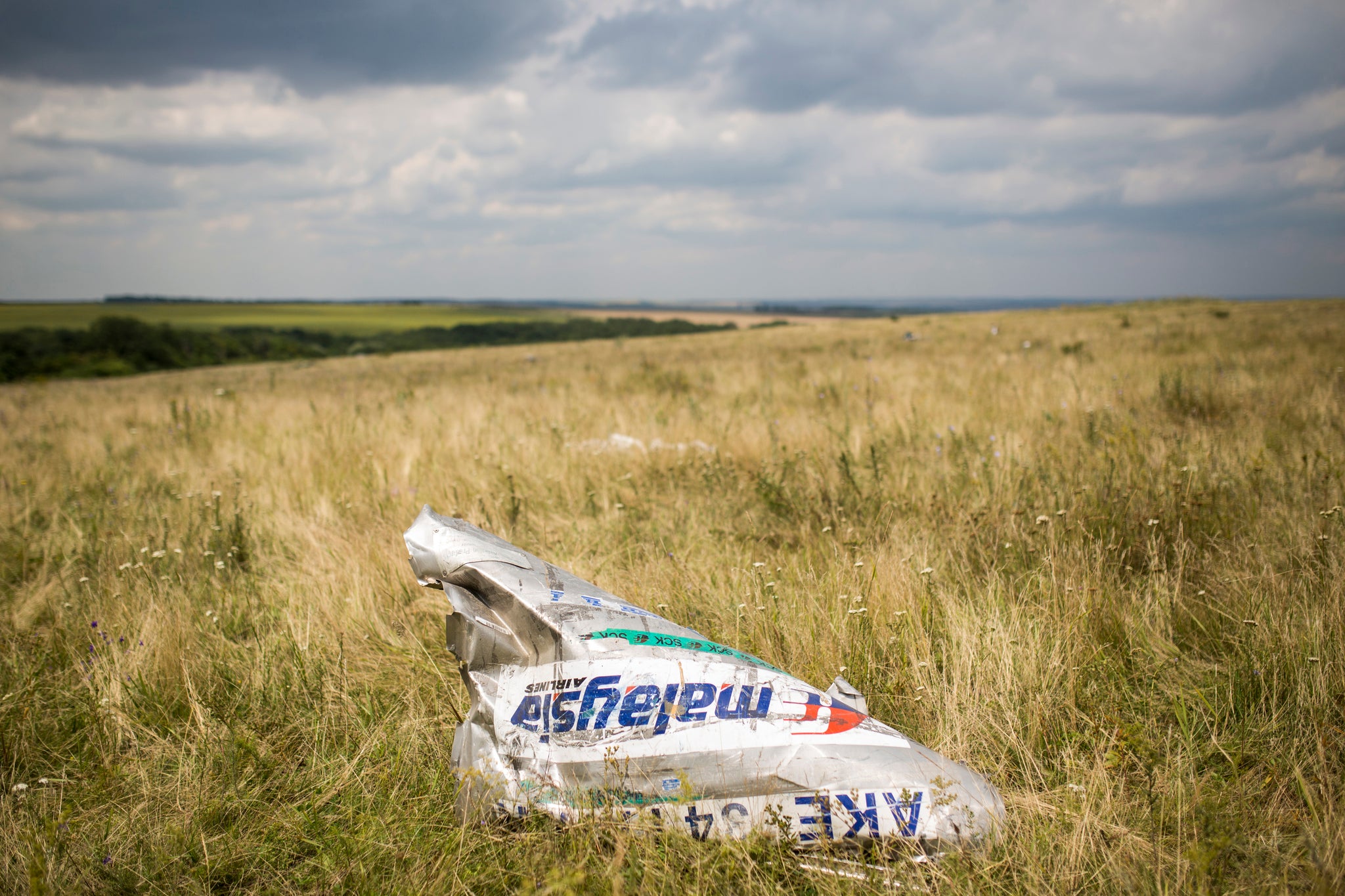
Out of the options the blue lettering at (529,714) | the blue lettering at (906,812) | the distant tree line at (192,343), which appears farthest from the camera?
the distant tree line at (192,343)

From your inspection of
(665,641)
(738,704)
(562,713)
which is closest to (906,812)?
(738,704)

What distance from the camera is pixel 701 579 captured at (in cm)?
264

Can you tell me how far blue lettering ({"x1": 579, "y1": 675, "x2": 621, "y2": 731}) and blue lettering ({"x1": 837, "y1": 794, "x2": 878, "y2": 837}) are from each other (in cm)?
58

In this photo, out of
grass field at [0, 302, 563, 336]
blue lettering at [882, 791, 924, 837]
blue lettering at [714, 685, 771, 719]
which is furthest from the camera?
grass field at [0, 302, 563, 336]

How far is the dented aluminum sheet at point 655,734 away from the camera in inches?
54.7

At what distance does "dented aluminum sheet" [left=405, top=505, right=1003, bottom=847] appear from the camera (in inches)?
54.7

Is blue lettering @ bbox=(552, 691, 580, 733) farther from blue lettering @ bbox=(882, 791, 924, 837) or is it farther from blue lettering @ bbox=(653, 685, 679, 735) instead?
blue lettering @ bbox=(882, 791, 924, 837)

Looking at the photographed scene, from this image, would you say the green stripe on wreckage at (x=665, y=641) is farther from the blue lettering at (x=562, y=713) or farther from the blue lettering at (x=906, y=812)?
the blue lettering at (x=906, y=812)

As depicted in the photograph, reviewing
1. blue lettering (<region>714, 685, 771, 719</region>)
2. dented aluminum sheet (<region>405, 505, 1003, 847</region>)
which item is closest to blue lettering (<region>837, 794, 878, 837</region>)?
dented aluminum sheet (<region>405, 505, 1003, 847</region>)

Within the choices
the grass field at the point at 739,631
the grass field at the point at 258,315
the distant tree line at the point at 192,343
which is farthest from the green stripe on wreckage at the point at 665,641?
the grass field at the point at 258,315

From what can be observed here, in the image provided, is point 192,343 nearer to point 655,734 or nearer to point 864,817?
point 655,734

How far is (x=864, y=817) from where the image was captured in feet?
4.46

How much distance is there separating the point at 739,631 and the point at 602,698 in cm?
82

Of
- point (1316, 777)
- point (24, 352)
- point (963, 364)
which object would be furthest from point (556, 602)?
point (24, 352)
